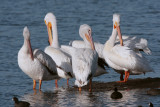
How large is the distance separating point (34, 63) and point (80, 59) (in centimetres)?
96

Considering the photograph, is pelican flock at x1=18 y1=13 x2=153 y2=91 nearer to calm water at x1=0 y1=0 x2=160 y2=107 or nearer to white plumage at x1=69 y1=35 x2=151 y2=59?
white plumage at x1=69 y1=35 x2=151 y2=59

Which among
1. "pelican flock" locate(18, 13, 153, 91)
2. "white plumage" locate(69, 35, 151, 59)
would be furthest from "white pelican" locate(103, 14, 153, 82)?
"white plumage" locate(69, 35, 151, 59)

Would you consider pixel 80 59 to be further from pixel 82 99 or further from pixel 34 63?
pixel 34 63

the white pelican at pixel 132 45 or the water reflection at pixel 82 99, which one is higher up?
the white pelican at pixel 132 45

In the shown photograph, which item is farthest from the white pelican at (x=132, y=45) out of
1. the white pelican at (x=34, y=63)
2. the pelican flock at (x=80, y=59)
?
the white pelican at (x=34, y=63)

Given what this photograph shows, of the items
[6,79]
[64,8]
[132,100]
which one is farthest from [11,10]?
[132,100]

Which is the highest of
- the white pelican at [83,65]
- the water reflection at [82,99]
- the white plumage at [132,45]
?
the white plumage at [132,45]

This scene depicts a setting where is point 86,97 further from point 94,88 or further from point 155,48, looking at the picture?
point 155,48

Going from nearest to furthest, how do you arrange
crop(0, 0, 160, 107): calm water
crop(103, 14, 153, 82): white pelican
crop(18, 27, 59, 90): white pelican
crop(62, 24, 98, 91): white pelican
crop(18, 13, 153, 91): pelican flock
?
1. crop(0, 0, 160, 107): calm water
2. crop(62, 24, 98, 91): white pelican
3. crop(18, 13, 153, 91): pelican flock
4. crop(18, 27, 59, 90): white pelican
5. crop(103, 14, 153, 82): white pelican

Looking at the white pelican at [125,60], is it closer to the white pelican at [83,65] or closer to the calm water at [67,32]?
the calm water at [67,32]

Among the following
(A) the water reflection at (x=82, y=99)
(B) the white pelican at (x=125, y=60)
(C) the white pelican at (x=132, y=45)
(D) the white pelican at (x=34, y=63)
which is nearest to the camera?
(A) the water reflection at (x=82, y=99)

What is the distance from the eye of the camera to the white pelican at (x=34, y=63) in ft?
26.9

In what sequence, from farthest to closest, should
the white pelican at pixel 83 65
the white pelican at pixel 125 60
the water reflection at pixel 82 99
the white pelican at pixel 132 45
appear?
the white pelican at pixel 132 45, the white pelican at pixel 125 60, the white pelican at pixel 83 65, the water reflection at pixel 82 99

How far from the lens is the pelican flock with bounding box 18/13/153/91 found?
784 cm
